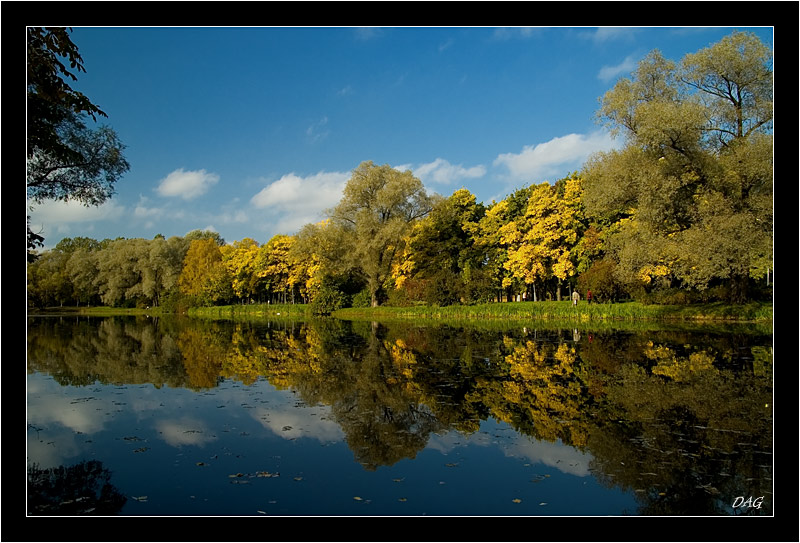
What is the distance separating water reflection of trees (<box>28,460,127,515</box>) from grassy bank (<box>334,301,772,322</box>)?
28.9 m

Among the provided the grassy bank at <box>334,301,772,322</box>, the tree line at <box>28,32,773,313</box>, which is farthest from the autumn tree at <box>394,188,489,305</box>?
the grassy bank at <box>334,301,772,322</box>

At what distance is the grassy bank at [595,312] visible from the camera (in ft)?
88.5

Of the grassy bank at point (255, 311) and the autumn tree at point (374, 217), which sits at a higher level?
the autumn tree at point (374, 217)

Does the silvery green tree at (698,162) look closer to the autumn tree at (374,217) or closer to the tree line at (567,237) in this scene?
the tree line at (567,237)

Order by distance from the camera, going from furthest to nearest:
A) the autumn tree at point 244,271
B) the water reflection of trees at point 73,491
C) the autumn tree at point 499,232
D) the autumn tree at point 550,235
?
the autumn tree at point 244,271 → the autumn tree at point 499,232 → the autumn tree at point 550,235 → the water reflection of trees at point 73,491

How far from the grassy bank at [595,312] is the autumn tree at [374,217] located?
5.33m

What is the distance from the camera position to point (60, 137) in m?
15.8

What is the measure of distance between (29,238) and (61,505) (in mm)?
5693

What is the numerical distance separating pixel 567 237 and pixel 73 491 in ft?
119

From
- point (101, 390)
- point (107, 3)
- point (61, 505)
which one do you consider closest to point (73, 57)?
point (107, 3)

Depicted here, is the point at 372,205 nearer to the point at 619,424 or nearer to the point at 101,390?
the point at 101,390

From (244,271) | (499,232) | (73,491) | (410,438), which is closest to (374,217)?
(499,232)

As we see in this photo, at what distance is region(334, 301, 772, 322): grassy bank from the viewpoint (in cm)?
2698

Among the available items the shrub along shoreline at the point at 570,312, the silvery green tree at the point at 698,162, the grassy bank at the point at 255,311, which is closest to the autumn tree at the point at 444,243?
the shrub along shoreline at the point at 570,312
